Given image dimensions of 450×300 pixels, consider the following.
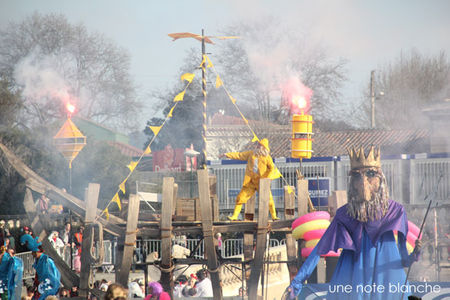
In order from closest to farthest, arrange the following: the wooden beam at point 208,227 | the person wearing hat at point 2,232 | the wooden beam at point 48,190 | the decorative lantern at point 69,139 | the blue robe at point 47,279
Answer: the blue robe at point 47,279 < the wooden beam at point 208,227 < the wooden beam at point 48,190 < the person wearing hat at point 2,232 < the decorative lantern at point 69,139

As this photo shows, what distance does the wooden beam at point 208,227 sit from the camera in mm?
9875

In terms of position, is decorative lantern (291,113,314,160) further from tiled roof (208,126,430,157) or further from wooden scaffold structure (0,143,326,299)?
tiled roof (208,126,430,157)

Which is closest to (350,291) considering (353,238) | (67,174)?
(353,238)

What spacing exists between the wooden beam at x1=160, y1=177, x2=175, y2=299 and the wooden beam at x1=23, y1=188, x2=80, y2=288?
1315 millimetres

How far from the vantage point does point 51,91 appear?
1858 centimetres

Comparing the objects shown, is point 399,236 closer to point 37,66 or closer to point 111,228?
point 111,228

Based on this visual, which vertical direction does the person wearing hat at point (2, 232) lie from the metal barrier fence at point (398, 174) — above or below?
below

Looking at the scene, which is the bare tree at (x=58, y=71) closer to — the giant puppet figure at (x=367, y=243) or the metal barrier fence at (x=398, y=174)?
the metal barrier fence at (x=398, y=174)

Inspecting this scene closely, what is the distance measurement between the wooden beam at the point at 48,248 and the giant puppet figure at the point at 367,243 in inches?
188

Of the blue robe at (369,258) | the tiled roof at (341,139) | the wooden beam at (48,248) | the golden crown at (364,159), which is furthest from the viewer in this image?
the tiled roof at (341,139)

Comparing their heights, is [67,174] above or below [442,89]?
below

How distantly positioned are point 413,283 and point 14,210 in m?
14.2

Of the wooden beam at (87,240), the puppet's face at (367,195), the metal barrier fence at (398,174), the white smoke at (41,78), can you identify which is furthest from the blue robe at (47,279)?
the metal barrier fence at (398,174)

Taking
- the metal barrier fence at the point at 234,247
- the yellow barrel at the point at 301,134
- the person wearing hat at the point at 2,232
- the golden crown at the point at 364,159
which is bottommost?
the metal barrier fence at the point at 234,247
